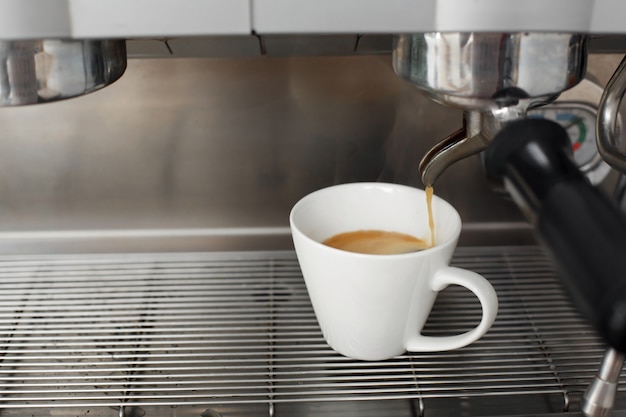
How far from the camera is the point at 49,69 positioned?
302 mm

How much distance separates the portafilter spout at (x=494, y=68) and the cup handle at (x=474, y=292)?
9 cm

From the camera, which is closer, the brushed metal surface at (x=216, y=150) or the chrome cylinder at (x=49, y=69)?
the chrome cylinder at (x=49, y=69)

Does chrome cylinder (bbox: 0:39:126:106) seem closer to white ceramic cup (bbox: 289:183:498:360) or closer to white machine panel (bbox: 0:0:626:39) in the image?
white machine panel (bbox: 0:0:626:39)

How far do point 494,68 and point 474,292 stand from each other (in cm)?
13

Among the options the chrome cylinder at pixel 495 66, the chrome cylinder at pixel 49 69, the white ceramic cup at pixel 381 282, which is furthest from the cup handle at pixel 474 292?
the chrome cylinder at pixel 49 69

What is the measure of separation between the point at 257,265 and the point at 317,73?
15 centimetres

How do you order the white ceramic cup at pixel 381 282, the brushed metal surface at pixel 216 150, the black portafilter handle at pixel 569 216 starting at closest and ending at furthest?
1. the black portafilter handle at pixel 569 216
2. the white ceramic cup at pixel 381 282
3. the brushed metal surface at pixel 216 150

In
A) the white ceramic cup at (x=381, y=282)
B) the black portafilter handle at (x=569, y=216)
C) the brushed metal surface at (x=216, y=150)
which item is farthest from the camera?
the brushed metal surface at (x=216, y=150)

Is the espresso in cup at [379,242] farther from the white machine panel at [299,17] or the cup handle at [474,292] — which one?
the white machine panel at [299,17]

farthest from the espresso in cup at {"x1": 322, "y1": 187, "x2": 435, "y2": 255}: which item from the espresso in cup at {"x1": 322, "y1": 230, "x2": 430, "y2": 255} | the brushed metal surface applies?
the brushed metal surface

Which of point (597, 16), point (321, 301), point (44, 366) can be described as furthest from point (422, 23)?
point (44, 366)

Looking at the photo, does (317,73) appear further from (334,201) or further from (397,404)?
(397,404)

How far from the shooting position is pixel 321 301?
389mm

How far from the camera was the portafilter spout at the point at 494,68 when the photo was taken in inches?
11.1
